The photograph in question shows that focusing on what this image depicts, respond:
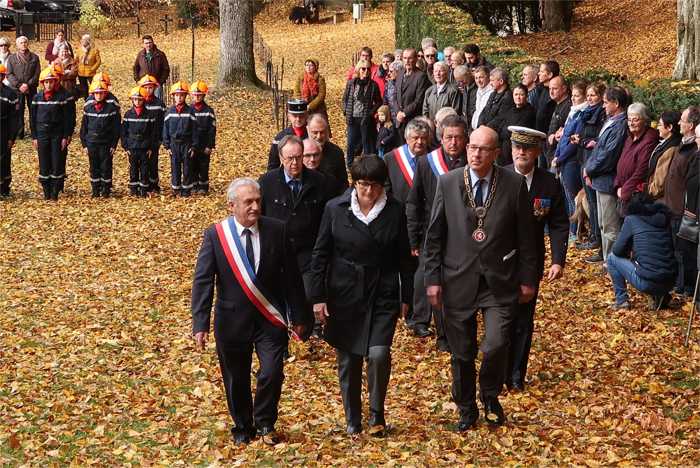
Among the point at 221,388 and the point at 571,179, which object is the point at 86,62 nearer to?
the point at 571,179

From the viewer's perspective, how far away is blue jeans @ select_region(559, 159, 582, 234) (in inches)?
556

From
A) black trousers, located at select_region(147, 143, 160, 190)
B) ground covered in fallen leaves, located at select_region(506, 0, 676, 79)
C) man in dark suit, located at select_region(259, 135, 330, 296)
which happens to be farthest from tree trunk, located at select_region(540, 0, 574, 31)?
man in dark suit, located at select_region(259, 135, 330, 296)

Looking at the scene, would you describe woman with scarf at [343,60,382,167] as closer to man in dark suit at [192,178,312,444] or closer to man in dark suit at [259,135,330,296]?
man in dark suit at [259,135,330,296]

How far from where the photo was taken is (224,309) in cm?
812

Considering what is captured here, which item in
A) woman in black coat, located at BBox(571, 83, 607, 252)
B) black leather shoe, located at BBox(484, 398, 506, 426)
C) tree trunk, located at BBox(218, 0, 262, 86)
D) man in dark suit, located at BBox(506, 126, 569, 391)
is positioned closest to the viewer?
black leather shoe, located at BBox(484, 398, 506, 426)

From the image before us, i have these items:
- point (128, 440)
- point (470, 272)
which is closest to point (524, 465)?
point (470, 272)

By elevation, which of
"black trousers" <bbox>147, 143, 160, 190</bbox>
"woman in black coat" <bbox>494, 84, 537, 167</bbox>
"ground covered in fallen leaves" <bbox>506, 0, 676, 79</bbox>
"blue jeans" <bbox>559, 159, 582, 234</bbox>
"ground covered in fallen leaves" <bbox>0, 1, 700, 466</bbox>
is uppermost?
"ground covered in fallen leaves" <bbox>506, 0, 676, 79</bbox>

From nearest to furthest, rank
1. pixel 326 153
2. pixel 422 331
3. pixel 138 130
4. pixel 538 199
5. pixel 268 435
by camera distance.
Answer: pixel 268 435
pixel 538 199
pixel 326 153
pixel 422 331
pixel 138 130

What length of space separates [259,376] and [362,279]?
3.17 feet

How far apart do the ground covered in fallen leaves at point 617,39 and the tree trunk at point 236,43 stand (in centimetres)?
716

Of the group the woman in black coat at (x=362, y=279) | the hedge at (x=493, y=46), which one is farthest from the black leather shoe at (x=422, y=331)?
the hedge at (x=493, y=46)

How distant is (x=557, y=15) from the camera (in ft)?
109

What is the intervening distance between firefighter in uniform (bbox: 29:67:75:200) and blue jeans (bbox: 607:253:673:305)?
1057cm

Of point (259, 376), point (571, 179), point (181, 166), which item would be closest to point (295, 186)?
point (259, 376)
